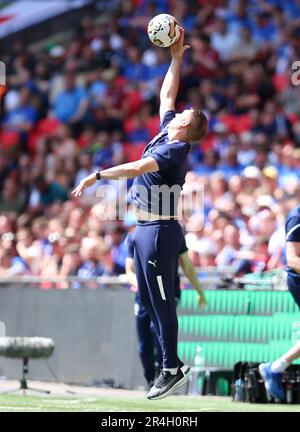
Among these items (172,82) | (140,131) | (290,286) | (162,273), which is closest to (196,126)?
(172,82)

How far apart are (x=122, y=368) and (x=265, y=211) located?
8.81 ft

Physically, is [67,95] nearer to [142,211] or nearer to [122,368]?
[122,368]

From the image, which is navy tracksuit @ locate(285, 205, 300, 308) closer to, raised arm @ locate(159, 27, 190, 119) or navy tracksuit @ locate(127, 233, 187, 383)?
raised arm @ locate(159, 27, 190, 119)

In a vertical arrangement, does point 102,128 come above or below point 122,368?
above

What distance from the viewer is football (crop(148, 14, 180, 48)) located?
10.0 metres

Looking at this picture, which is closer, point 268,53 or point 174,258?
point 174,258

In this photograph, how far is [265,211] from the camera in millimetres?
14305

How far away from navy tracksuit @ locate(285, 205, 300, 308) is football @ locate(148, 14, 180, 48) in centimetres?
210

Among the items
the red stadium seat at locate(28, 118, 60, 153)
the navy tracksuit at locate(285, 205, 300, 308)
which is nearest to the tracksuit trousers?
the navy tracksuit at locate(285, 205, 300, 308)

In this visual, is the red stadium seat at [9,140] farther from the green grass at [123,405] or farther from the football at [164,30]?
the football at [164,30]

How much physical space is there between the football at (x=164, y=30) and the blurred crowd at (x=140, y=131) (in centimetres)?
429

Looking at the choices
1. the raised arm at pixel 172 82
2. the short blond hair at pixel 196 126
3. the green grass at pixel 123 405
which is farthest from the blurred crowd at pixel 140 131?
the short blond hair at pixel 196 126
